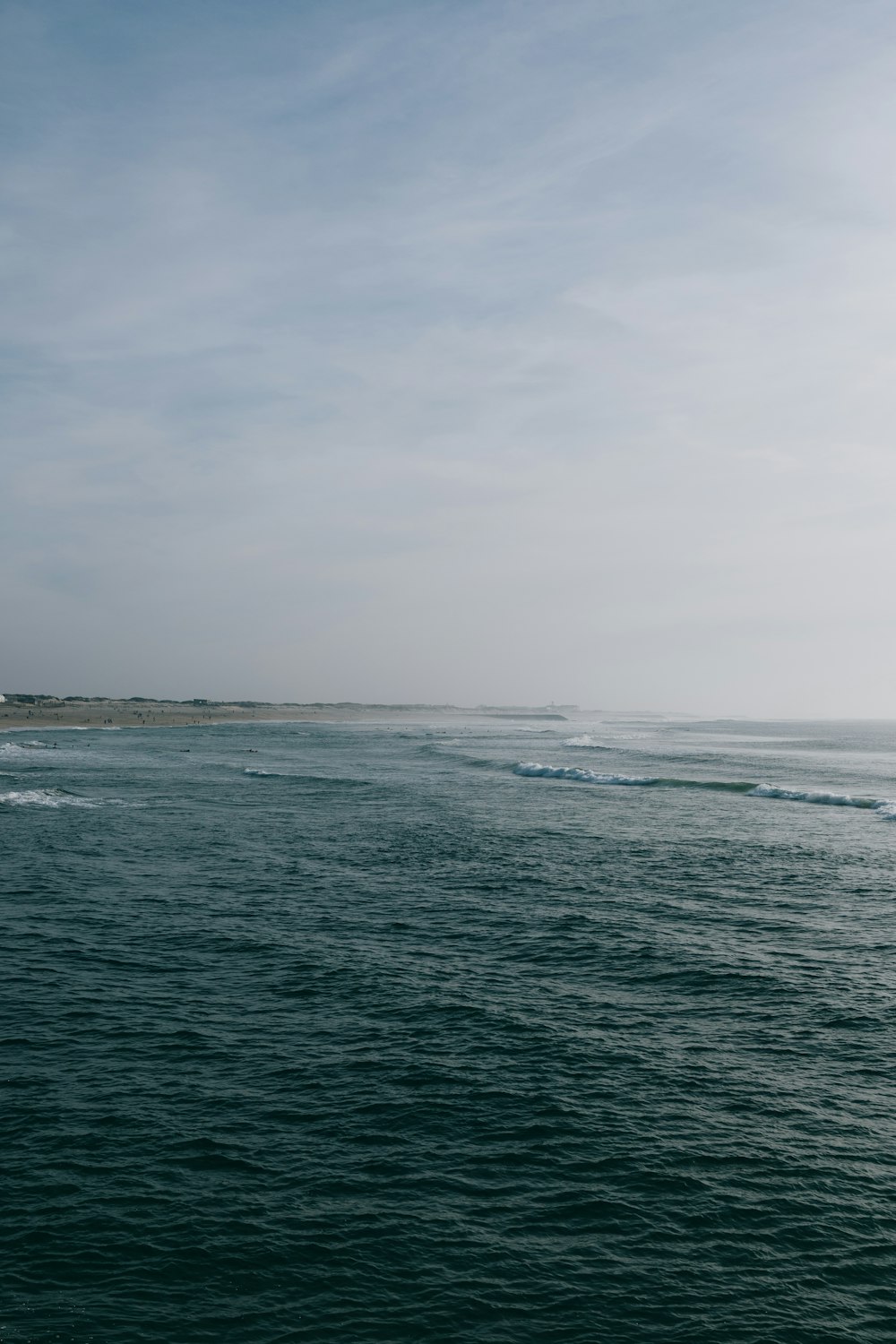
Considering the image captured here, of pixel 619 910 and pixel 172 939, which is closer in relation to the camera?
pixel 172 939

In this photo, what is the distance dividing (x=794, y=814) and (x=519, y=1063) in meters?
48.1

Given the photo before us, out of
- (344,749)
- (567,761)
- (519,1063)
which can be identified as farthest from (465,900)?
(344,749)

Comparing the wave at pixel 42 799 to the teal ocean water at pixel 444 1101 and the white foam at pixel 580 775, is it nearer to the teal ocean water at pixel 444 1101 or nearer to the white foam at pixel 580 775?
the teal ocean water at pixel 444 1101

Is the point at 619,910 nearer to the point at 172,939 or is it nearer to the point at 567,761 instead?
the point at 172,939

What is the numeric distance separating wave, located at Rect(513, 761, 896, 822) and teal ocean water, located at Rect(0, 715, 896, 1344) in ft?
90.2

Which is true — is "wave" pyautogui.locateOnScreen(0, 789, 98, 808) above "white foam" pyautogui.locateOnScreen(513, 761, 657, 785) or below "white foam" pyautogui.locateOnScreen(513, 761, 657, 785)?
below

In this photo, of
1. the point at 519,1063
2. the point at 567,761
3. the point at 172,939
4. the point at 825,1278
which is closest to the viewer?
Result: the point at 825,1278

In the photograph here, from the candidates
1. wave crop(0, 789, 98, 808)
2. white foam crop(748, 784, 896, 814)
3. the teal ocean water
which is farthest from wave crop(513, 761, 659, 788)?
wave crop(0, 789, 98, 808)

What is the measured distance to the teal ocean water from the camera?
1181 cm

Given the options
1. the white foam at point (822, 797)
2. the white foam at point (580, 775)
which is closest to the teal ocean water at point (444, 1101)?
the white foam at point (822, 797)

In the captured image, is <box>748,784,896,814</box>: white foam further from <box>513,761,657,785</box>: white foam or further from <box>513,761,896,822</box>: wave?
<box>513,761,657,785</box>: white foam

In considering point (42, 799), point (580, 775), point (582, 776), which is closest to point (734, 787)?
point (582, 776)

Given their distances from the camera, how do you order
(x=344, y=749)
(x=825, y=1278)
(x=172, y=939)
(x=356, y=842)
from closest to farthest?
(x=825, y=1278) < (x=172, y=939) < (x=356, y=842) < (x=344, y=749)

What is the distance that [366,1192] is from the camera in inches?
551
